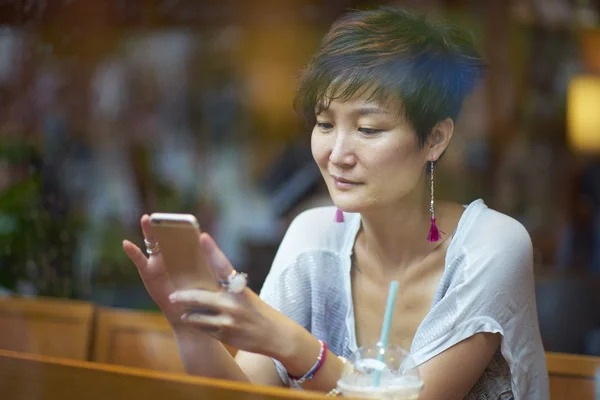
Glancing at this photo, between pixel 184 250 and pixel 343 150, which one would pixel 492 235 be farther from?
pixel 184 250

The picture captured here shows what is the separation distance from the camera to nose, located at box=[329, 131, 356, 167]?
48.1 inches

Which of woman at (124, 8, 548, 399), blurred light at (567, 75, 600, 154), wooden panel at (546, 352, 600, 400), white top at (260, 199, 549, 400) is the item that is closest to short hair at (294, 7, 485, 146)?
woman at (124, 8, 548, 399)

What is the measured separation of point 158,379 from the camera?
3.46 feet

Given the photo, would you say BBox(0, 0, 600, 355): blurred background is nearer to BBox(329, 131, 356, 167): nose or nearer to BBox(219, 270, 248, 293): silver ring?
BBox(329, 131, 356, 167): nose

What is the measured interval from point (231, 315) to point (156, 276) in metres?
0.16

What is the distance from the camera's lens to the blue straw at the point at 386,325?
112cm

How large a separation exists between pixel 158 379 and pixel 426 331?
0.47m

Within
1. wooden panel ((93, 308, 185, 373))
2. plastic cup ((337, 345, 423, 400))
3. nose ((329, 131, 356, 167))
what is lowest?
wooden panel ((93, 308, 185, 373))

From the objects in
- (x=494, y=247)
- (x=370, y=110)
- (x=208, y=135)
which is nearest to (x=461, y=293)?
(x=494, y=247)

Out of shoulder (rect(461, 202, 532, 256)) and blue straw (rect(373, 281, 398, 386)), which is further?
shoulder (rect(461, 202, 532, 256))

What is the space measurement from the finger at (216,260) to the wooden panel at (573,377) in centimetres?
93

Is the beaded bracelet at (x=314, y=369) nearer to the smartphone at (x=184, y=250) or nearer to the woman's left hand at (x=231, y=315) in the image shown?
the woman's left hand at (x=231, y=315)

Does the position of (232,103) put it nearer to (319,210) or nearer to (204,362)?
(319,210)

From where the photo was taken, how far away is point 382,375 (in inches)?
44.2
